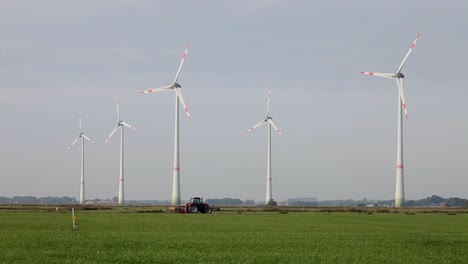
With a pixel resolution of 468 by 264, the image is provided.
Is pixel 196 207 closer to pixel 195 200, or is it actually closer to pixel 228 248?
pixel 195 200

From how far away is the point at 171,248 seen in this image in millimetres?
42719

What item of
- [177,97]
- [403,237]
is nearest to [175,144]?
[177,97]

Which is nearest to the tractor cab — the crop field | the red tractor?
the red tractor

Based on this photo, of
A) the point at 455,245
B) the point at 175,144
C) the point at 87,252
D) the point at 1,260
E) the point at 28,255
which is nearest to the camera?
the point at 1,260

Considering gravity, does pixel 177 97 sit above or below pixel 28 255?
above

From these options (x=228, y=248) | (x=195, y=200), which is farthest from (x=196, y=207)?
(x=228, y=248)

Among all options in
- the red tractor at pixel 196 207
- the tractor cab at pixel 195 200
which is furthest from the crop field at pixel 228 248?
the tractor cab at pixel 195 200

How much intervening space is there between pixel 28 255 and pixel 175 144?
342ft

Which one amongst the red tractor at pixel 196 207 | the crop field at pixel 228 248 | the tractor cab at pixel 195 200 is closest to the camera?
the crop field at pixel 228 248

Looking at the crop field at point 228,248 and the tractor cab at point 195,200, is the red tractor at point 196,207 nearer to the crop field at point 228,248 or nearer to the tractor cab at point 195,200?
the tractor cab at point 195,200

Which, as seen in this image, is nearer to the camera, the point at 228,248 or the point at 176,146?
the point at 228,248

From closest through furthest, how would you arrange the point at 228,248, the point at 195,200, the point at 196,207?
the point at 228,248 < the point at 196,207 < the point at 195,200

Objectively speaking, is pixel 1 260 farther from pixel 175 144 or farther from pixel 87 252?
pixel 175 144

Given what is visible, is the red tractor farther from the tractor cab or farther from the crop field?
the crop field
